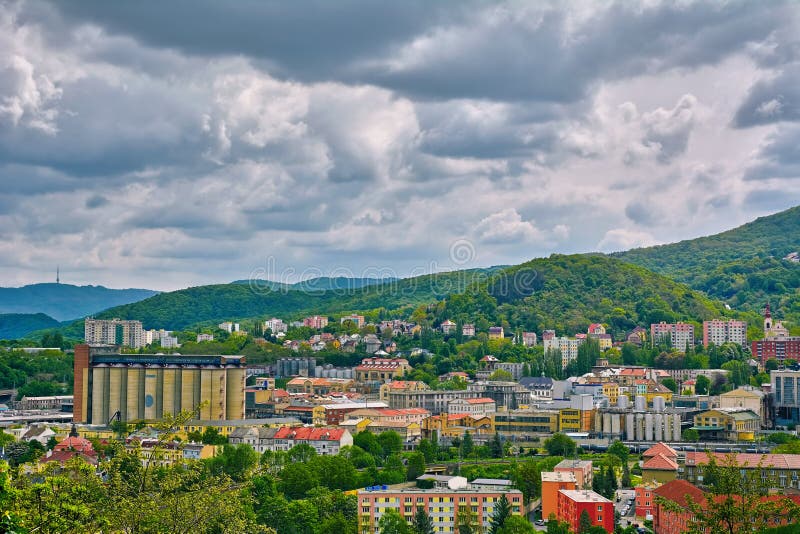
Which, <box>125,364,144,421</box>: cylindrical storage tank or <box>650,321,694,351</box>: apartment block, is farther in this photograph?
<box>650,321,694,351</box>: apartment block

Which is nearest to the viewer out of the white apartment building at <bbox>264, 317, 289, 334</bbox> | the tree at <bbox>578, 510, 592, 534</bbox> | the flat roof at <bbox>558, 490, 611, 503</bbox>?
the tree at <bbox>578, 510, 592, 534</bbox>

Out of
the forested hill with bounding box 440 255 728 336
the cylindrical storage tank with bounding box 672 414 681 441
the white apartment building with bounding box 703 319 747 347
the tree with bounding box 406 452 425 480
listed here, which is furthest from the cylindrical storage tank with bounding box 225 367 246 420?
the white apartment building with bounding box 703 319 747 347

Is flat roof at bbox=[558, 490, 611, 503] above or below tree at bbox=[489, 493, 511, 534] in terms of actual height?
above

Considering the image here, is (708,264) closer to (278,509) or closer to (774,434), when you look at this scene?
(774,434)

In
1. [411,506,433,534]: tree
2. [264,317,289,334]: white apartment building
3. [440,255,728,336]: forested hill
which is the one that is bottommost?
[411,506,433,534]: tree

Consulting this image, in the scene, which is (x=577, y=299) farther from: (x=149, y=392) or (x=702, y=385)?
(x=149, y=392)

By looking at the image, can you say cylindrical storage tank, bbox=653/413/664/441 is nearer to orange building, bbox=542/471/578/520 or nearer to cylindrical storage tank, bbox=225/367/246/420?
orange building, bbox=542/471/578/520

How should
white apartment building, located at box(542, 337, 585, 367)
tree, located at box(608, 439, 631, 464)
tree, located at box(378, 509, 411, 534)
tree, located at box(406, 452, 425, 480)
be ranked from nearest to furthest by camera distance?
1. tree, located at box(378, 509, 411, 534)
2. tree, located at box(406, 452, 425, 480)
3. tree, located at box(608, 439, 631, 464)
4. white apartment building, located at box(542, 337, 585, 367)

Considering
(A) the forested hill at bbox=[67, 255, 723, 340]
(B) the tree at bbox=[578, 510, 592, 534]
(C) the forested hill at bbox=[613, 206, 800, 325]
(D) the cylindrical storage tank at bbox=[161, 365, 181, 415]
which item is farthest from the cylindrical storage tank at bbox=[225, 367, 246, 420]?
(C) the forested hill at bbox=[613, 206, 800, 325]
